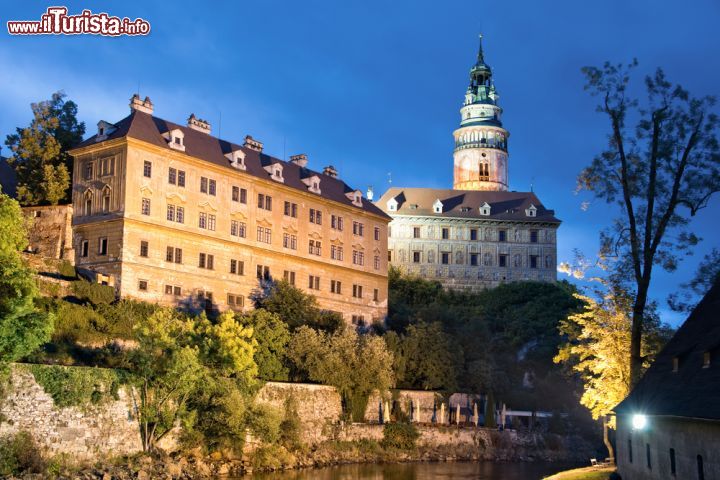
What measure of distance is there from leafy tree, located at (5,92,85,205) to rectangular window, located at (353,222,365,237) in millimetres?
20744

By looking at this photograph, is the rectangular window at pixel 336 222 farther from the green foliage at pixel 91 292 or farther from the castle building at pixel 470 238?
the castle building at pixel 470 238

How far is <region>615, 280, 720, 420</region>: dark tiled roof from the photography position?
19250 mm

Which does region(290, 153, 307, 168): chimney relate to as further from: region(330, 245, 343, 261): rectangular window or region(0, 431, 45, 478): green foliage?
region(0, 431, 45, 478): green foliage

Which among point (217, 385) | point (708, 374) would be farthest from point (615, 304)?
point (217, 385)

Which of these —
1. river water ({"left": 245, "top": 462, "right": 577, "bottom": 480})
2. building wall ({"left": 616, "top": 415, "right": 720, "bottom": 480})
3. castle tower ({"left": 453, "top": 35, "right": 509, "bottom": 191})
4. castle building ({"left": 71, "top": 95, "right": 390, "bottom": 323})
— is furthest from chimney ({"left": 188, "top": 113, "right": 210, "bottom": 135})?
castle tower ({"left": 453, "top": 35, "right": 509, "bottom": 191})

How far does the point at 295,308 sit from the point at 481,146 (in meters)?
61.6

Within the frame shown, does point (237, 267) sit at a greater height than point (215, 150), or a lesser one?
lesser

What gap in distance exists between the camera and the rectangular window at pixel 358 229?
6650 centimetres

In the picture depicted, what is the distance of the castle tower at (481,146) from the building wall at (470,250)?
17486mm

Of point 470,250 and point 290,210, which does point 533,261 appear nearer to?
point 470,250

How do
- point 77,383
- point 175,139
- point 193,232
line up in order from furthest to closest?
point 175,139, point 193,232, point 77,383

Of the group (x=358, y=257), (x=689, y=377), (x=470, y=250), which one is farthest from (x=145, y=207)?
(x=470, y=250)

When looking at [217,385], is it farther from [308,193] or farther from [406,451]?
[308,193]

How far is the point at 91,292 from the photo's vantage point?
4541 centimetres
